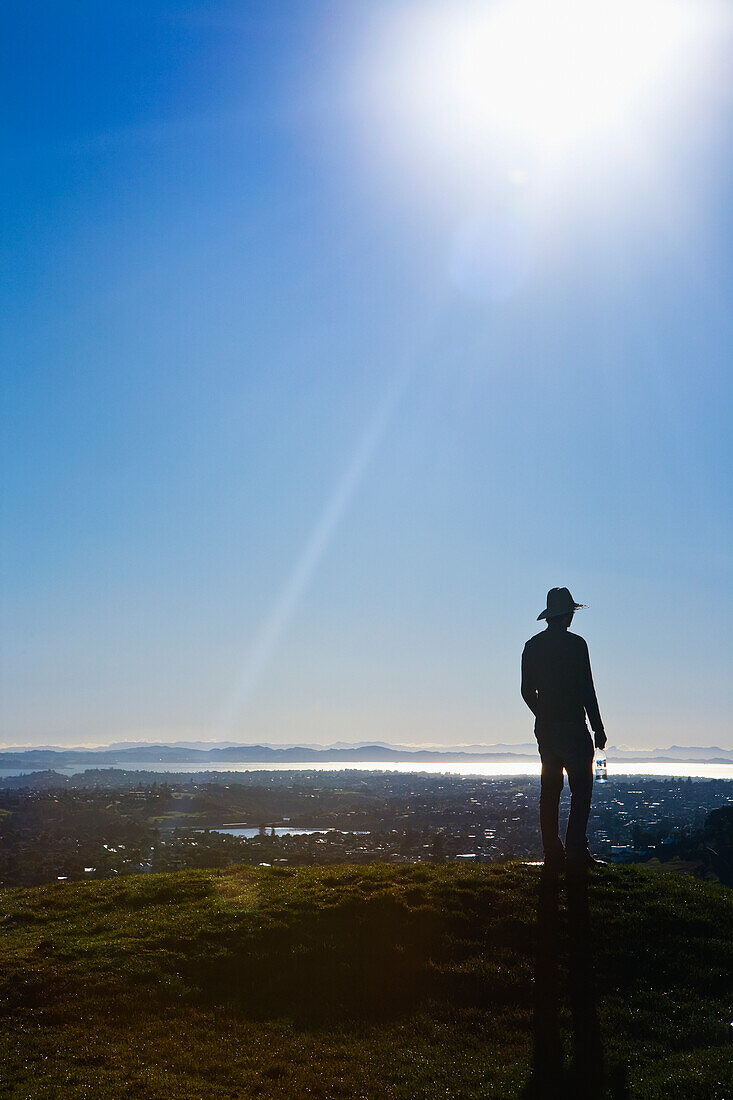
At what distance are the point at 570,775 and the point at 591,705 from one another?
1.24 m

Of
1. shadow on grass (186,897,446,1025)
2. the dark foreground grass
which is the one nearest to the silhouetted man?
the dark foreground grass

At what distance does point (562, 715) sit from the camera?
1188 cm

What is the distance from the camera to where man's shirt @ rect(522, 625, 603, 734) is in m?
11.9

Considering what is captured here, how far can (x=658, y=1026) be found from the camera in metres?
8.80

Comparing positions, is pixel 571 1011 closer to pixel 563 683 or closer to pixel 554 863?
pixel 554 863

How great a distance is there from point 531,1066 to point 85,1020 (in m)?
5.66

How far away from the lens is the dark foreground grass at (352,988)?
298 inches

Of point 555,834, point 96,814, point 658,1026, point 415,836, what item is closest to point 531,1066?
point 658,1026

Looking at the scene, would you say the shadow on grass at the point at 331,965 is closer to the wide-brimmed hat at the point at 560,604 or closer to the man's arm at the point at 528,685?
the man's arm at the point at 528,685

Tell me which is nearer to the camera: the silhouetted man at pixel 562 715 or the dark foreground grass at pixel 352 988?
the dark foreground grass at pixel 352 988

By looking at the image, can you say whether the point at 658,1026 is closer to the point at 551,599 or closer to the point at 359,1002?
the point at 359,1002

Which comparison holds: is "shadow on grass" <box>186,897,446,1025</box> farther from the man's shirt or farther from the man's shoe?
the man's shirt

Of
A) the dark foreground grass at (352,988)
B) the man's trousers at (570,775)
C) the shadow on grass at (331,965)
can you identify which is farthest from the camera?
→ the man's trousers at (570,775)

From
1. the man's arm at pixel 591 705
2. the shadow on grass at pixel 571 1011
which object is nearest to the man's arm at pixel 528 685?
the man's arm at pixel 591 705
